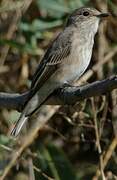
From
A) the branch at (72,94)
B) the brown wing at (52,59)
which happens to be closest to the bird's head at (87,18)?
the brown wing at (52,59)

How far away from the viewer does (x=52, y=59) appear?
231 inches

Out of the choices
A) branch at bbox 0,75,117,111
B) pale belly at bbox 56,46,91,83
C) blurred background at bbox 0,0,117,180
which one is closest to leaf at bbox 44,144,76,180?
blurred background at bbox 0,0,117,180

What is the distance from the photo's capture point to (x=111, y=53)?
6.62 metres

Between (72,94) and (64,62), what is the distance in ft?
4.03

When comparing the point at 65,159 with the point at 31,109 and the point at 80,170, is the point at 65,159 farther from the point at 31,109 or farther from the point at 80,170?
the point at 31,109

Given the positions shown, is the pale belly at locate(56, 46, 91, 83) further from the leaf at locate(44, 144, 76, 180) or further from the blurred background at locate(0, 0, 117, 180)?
the leaf at locate(44, 144, 76, 180)

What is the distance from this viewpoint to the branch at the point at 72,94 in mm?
4285

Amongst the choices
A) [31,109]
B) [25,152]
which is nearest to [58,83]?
[31,109]

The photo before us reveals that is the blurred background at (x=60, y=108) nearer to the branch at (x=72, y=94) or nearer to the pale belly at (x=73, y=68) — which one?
the pale belly at (x=73, y=68)

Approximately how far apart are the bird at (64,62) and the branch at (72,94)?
0.17 m

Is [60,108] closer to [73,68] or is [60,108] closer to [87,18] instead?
[73,68]

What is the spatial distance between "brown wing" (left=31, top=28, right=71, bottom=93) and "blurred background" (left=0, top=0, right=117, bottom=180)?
40 centimetres

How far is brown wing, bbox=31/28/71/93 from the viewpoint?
5699mm

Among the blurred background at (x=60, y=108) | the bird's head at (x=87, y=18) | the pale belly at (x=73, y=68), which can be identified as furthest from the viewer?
the blurred background at (x=60, y=108)
